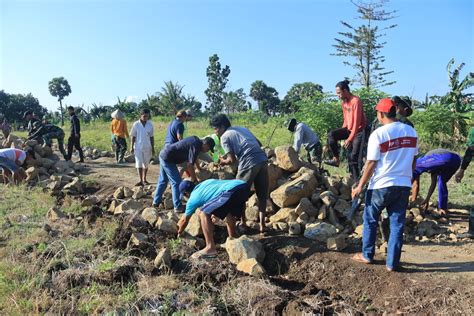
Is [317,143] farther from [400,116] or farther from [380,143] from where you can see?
[380,143]

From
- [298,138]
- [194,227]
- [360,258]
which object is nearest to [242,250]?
[194,227]

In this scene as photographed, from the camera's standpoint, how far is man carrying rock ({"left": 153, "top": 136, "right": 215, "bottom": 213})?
224 inches

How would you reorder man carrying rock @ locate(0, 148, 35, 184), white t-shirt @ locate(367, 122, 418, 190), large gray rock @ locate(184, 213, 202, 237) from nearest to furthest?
white t-shirt @ locate(367, 122, 418, 190)
large gray rock @ locate(184, 213, 202, 237)
man carrying rock @ locate(0, 148, 35, 184)

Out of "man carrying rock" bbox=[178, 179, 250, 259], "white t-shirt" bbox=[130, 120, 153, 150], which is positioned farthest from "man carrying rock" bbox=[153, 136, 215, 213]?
"white t-shirt" bbox=[130, 120, 153, 150]

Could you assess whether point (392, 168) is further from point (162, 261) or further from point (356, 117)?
point (162, 261)

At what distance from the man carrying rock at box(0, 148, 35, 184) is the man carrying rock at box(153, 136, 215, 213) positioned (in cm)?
359

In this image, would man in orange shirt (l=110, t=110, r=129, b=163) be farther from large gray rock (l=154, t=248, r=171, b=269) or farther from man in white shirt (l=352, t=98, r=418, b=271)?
man in white shirt (l=352, t=98, r=418, b=271)

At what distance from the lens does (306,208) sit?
5.66m

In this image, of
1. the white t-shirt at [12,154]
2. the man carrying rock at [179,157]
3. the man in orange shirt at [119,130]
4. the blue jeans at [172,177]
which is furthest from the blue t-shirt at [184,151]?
the man in orange shirt at [119,130]

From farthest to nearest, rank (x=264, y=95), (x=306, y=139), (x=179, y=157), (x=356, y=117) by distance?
(x=264, y=95), (x=306, y=139), (x=179, y=157), (x=356, y=117)

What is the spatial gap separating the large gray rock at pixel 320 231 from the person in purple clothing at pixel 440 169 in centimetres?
162

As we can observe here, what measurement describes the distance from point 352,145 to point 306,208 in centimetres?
112

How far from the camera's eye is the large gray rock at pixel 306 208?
18.4 ft

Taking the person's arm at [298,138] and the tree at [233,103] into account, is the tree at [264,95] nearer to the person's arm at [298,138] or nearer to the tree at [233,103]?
the tree at [233,103]
